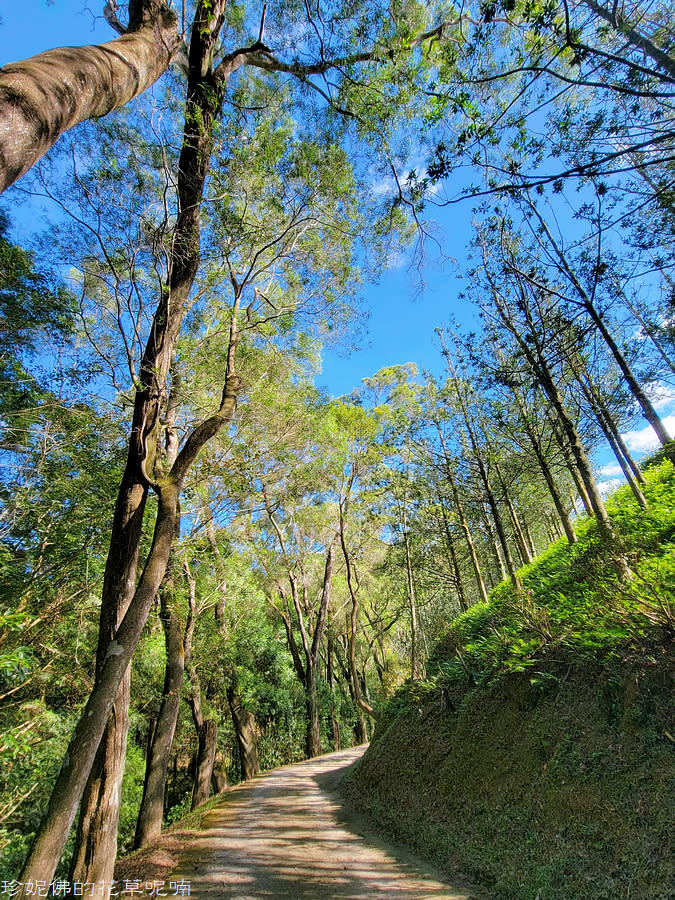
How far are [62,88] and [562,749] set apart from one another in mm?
7185

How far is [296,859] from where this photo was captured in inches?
211

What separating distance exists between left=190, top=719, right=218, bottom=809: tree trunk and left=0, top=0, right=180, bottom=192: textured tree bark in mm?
14111

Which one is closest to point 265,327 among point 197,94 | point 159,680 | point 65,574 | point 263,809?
point 197,94

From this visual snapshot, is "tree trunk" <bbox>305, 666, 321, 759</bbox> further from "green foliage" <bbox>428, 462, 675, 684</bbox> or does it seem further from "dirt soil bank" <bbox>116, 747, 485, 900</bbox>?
"green foliage" <bbox>428, 462, 675, 684</bbox>

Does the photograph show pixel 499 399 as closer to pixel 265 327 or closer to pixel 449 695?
pixel 265 327

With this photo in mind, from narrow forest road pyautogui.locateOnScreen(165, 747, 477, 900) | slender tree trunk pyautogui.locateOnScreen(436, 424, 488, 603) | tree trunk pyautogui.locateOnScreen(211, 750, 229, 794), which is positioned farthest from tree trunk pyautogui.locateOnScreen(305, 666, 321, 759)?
slender tree trunk pyautogui.locateOnScreen(436, 424, 488, 603)

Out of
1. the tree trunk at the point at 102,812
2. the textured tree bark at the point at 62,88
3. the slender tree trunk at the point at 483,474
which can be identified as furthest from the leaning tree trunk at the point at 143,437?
the slender tree trunk at the point at 483,474

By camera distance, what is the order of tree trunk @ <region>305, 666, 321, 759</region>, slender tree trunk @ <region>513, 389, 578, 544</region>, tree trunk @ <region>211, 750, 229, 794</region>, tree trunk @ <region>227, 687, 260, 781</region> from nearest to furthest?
slender tree trunk @ <region>513, 389, 578, 544</region> → tree trunk @ <region>227, 687, 260, 781</region> → tree trunk @ <region>211, 750, 229, 794</region> → tree trunk @ <region>305, 666, 321, 759</region>

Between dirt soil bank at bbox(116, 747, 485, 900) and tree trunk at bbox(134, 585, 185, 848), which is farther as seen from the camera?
tree trunk at bbox(134, 585, 185, 848)

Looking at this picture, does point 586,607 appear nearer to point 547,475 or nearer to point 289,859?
point 547,475

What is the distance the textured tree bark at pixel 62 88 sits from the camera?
6.66ft

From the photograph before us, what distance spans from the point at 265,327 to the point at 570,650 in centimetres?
734

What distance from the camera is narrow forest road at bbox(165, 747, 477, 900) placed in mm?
4352

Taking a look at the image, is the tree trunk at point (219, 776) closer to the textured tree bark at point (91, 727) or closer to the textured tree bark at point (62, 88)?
the textured tree bark at point (91, 727)
